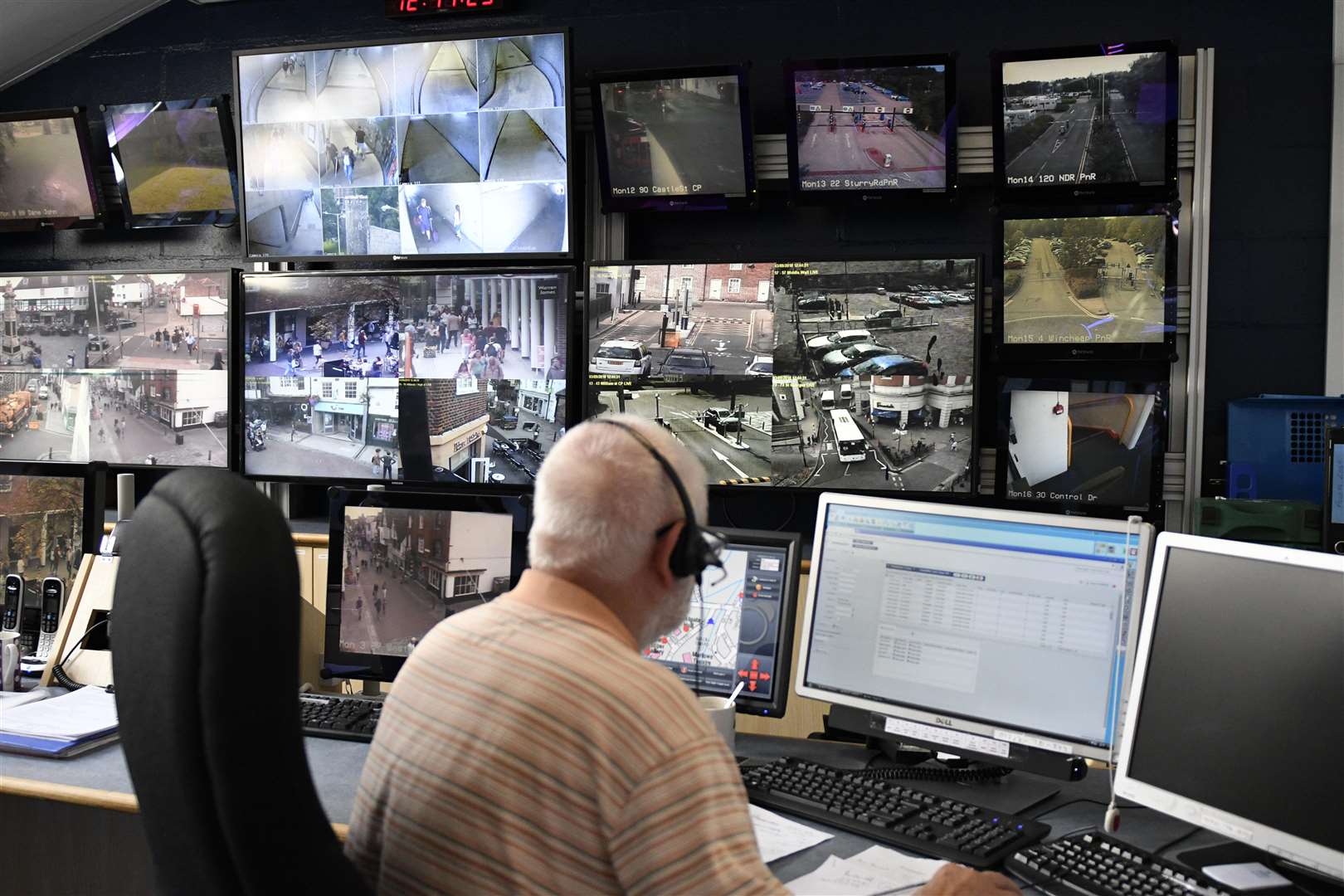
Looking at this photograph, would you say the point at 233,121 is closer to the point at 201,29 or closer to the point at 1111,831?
the point at 201,29

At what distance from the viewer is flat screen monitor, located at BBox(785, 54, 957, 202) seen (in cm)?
300

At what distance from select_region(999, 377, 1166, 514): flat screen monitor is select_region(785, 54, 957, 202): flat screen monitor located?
2.17ft

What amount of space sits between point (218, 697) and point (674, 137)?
2667 millimetres

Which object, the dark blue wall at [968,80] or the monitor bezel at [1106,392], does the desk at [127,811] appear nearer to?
the monitor bezel at [1106,392]

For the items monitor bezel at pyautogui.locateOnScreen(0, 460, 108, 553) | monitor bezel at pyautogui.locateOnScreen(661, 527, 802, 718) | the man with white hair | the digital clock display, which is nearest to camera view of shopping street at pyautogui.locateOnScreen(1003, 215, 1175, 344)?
monitor bezel at pyautogui.locateOnScreen(661, 527, 802, 718)

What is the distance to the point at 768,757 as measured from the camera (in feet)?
5.63

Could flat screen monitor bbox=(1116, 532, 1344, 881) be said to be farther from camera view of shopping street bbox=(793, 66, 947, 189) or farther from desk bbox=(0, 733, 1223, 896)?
camera view of shopping street bbox=(793, 66, 947, 189)

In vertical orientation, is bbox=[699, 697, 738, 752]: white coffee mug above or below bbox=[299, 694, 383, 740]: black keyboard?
above

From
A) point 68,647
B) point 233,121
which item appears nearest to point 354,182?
point 233,121

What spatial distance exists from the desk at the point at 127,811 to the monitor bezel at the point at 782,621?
9 centimetres

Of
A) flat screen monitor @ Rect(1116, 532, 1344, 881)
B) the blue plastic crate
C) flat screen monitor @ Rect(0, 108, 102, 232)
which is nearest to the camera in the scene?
flat screen monitor @ Rect(1116, 532, 1344, 881)

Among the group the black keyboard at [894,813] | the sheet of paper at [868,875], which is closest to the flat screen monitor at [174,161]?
the black keyboard at [894,813]

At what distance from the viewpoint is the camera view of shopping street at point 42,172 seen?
379 cm

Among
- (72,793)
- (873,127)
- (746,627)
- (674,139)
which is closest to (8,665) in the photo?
(72,793)
